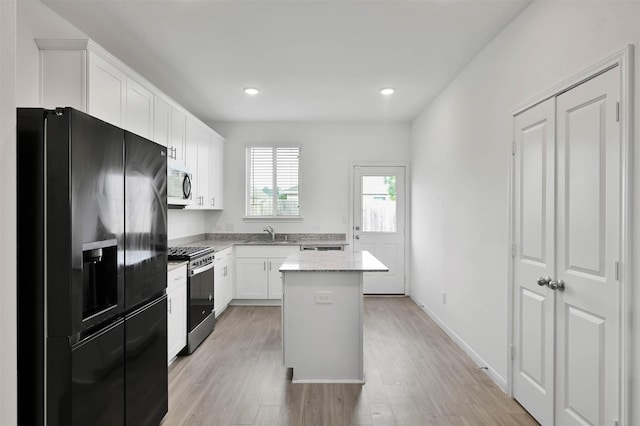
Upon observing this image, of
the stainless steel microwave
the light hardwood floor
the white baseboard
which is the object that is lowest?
the light hardwood floor

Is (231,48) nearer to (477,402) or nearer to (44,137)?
(44,137)

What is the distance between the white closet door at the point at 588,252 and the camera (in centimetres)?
168

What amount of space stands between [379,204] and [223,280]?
2655 mm

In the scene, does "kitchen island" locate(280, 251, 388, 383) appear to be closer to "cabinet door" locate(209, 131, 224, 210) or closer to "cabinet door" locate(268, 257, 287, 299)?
"cabinet door" locate(268, 257, 287, 299)

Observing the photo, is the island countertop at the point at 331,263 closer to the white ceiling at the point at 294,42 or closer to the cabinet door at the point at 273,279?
the cabinet door at the point at 273,279

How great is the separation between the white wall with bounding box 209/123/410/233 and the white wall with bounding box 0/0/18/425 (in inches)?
181

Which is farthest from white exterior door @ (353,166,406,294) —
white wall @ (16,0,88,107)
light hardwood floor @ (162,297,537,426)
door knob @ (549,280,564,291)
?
white wall @ (16,0,88,107)

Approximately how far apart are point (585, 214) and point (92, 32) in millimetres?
3579

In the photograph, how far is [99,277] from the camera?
1600mm

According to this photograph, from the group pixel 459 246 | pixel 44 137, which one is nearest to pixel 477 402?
pixel 459 246

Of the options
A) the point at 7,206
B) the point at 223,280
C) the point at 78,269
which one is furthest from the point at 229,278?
the point at 7,206

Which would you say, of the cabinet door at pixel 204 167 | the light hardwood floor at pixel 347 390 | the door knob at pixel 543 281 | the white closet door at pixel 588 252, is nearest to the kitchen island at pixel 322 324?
the light hardwood floor at pixel 347 390

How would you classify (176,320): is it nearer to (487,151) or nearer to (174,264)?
(174,264)

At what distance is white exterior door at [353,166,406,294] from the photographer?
18.3 ft
